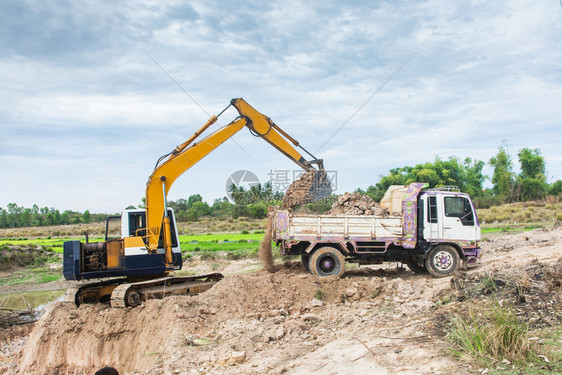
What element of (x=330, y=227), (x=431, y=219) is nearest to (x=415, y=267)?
(x=431, y=219)

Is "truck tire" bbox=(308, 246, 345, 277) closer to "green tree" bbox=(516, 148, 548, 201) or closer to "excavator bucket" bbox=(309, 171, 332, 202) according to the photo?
"excavator bucket" bbox=(309, 171, 332, 202)

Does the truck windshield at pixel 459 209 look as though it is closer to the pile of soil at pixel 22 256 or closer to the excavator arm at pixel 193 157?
the excavator arm at pixel 193 157

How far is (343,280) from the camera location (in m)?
11.8

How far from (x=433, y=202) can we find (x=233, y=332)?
743 cm

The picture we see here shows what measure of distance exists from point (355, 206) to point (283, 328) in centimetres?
597

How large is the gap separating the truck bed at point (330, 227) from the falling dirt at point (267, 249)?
611 mm

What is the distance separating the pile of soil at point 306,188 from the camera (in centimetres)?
1392

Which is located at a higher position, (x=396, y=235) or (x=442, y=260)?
(x=396, y=235)

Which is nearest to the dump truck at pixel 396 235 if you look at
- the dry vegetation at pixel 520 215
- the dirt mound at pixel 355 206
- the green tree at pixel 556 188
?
the dirt mound at pixel 355 206

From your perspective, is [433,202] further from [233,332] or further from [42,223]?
[42,223]

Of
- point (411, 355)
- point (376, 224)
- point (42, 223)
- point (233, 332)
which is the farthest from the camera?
point (42, 223)

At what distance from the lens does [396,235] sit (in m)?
12.8

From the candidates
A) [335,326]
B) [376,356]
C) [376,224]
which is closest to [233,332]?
[335,326]

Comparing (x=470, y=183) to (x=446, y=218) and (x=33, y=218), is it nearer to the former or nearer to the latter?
(x=446, y=218)
